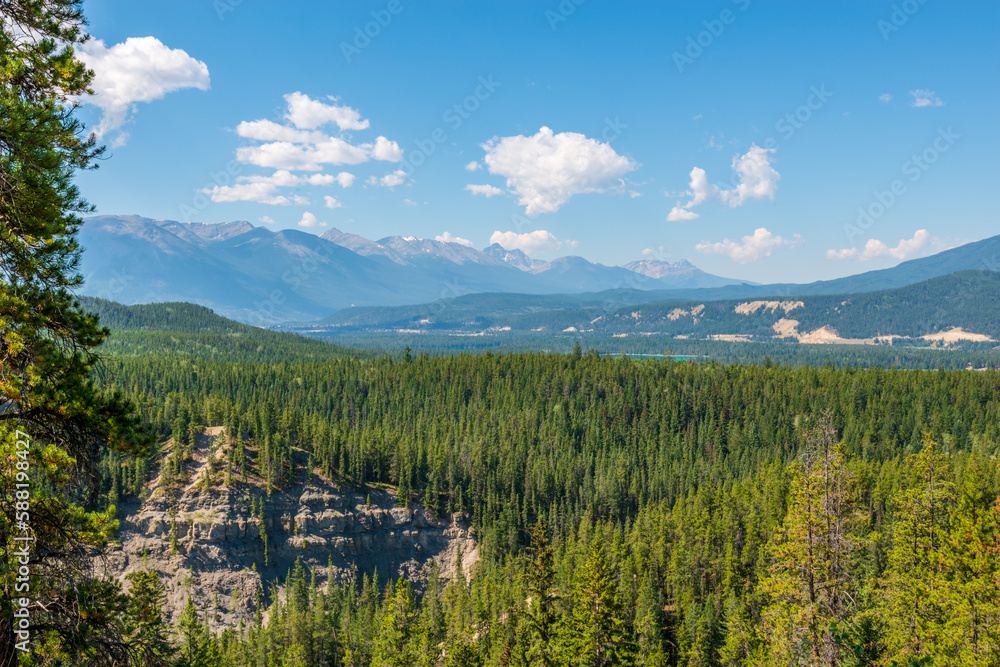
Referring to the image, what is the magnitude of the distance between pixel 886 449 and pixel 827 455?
460 feet

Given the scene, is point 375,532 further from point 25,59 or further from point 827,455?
point 25,59

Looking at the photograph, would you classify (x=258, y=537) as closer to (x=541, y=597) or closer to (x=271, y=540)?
(x=271, y=540)

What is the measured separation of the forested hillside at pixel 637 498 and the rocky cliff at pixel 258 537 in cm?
378

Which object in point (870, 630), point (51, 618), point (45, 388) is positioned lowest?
point (870, 630)

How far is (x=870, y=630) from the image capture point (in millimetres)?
16828

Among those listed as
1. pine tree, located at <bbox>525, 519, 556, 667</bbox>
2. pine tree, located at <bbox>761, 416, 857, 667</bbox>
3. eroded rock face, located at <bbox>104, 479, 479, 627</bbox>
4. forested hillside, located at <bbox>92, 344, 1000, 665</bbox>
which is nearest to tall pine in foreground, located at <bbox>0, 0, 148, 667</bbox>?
forested hillside, located at <bbox>92, 344, 1000, 665</bbox>

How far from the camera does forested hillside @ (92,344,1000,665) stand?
25.6m

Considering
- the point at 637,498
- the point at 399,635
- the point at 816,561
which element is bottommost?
the point at 637,498

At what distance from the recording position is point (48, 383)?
11.2 meters

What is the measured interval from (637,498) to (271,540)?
254 feet

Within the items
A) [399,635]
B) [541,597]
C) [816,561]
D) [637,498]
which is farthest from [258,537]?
[816,561]

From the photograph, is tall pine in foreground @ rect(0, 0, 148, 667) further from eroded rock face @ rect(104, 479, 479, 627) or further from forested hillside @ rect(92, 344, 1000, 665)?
eroded rock face @ rect(104, 479, 479, 627)

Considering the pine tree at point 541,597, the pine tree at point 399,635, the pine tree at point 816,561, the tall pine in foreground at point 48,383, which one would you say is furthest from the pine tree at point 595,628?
the tall pine in foreground at point 48,383

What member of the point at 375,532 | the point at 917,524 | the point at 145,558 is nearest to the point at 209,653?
the point at 917,524
